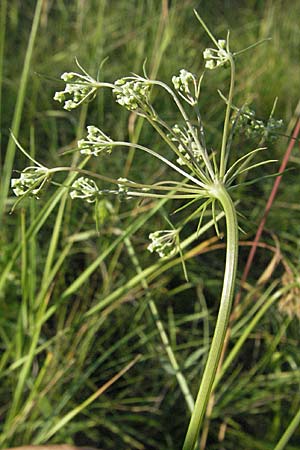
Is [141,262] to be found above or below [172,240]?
below

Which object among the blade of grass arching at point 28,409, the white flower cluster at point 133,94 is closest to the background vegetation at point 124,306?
the blade of grass arching at point 28,409

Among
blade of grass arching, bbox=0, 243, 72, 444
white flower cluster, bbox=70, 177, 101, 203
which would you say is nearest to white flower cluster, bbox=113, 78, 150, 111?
white flower cluster, bbox=70, 177, 101, 203

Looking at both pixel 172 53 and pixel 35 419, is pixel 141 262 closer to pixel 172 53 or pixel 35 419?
pixel 35 419

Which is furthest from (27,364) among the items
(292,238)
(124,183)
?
(292,238)

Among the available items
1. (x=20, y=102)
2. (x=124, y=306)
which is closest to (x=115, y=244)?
(x=20, y=102)

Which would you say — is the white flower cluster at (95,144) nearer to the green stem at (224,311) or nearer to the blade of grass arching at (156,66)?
the green stem at (224,311)

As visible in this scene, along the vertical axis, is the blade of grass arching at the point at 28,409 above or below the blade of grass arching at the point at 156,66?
below

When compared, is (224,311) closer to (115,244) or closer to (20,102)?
(115,244)

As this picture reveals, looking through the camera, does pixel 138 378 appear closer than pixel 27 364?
No
